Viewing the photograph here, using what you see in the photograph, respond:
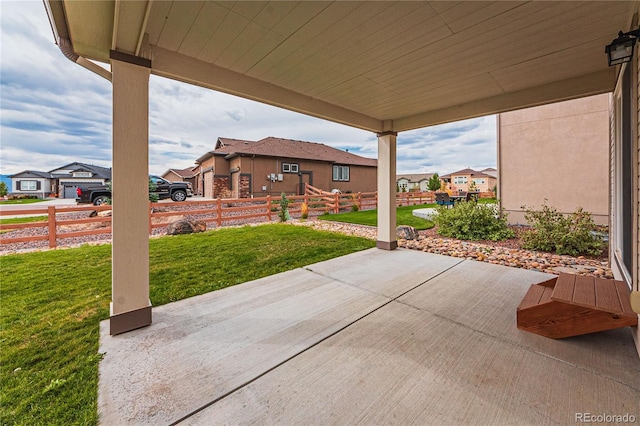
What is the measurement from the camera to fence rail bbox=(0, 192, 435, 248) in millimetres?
5832

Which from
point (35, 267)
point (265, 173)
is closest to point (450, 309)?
point (35, 267)

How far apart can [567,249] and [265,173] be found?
13884mm

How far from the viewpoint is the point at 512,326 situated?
247 centimetres

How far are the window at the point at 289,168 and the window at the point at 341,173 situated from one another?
3385 millimetres

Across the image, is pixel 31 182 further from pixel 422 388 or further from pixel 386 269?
pixel 422 388

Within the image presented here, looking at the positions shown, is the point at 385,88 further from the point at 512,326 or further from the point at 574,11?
the point at 512,326

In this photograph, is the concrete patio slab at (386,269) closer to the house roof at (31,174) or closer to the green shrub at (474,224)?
the green shrub at (474,224)

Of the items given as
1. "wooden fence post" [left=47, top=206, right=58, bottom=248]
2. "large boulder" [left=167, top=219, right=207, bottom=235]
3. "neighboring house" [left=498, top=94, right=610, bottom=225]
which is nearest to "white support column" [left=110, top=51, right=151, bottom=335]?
"wooden fence post" [left=47, top=206, right=58, bottom=248]

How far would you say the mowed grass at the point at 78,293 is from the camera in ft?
5.28

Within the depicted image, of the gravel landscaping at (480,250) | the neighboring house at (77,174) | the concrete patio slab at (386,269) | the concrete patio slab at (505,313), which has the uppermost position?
the neighboring house at (77,174)

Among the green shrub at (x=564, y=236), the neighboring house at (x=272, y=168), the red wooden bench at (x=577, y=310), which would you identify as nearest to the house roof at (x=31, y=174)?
the neighboring house at (x=272, y=168)

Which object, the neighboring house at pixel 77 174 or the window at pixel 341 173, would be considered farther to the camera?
the neighboring house at pixel 77 174

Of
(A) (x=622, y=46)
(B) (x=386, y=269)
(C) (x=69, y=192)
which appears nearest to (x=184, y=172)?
(C) (x=69, y=192)

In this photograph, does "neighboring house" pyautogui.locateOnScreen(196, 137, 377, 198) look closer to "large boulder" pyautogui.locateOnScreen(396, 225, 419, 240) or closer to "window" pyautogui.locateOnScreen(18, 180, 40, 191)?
"large boulder" pyautogui.locateOnScreen(396, 225, 419, 240)
